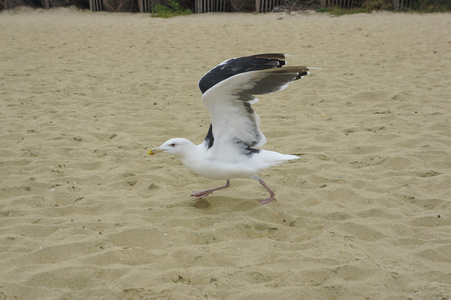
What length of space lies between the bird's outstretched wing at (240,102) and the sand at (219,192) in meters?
0.53

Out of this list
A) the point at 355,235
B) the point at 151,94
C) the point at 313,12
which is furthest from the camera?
the point at 313,12

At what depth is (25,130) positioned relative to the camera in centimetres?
548

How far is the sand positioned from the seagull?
13.8 inches

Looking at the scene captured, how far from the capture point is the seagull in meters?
3.55

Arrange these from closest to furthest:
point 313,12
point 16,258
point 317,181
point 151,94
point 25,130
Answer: point 16,258 → point 317,181 → point 25,130 → point 151,94 → point 313,12

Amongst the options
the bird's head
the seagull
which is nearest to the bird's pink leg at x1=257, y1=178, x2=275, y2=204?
the seagull

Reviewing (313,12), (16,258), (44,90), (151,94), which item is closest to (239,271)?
(16,258)

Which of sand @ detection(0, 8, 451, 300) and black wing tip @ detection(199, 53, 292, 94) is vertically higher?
black wing tip @ detection(199, 53, 292, 94)

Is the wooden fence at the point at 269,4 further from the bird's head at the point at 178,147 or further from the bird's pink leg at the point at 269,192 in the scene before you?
the bird's head at the point at 178,147

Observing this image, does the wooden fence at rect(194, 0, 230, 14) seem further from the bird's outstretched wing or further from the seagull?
the bird's outstretched wing

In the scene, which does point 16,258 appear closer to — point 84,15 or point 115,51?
point 115,51

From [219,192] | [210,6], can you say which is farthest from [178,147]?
[210,6]

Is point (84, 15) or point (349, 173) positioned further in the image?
point (84, 15)

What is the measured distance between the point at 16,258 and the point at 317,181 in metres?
2.53
